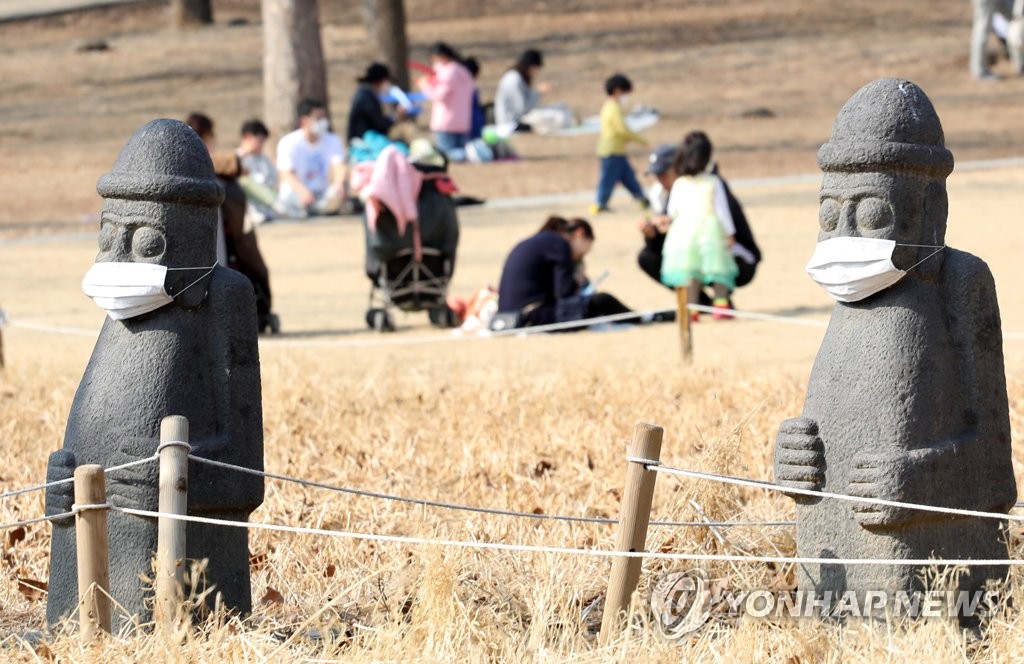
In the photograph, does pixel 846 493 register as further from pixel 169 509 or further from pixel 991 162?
pixel 991 162

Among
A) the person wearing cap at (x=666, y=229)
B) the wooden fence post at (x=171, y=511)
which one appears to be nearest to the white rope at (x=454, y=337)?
the person wearing cap at (x=666, y=229)

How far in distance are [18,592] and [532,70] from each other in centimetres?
1737

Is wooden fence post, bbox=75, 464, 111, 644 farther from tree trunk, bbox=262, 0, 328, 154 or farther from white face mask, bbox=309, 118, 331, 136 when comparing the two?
tree trunk, bbox=262, 0, 328, 154

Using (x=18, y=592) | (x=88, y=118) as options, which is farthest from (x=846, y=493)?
(x=88, y=118)

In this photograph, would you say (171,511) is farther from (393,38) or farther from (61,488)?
(393,38)

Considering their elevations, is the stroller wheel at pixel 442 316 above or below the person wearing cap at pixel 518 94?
below

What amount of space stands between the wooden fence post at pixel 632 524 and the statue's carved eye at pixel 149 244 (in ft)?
5.04

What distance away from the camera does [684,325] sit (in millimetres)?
9102

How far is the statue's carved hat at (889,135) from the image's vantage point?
4789mm

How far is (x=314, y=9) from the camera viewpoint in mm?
20078

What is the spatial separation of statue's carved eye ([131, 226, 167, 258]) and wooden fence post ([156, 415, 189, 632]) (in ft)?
1.78

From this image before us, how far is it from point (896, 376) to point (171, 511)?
211 centimetres

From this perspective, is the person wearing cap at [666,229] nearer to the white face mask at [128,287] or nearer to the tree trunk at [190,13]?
the white face mask at [128,287]

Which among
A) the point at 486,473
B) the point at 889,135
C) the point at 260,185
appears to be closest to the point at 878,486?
the point at 889,135
